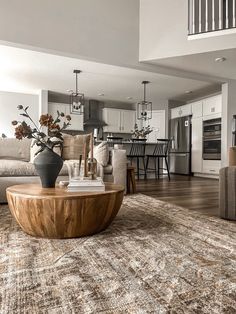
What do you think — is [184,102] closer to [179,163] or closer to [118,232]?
[179,163]

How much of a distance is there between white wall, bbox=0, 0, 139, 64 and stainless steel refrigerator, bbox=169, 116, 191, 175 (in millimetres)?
3265

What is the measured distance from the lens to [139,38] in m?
4.61

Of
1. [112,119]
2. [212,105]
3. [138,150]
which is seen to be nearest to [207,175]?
[212,105]

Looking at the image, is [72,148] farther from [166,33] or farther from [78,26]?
[166,33]

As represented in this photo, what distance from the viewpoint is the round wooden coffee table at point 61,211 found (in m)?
1.56

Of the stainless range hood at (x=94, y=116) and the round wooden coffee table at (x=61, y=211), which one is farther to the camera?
the stainless range hood at (x=94, y=116)

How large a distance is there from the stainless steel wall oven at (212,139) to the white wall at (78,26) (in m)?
2.88

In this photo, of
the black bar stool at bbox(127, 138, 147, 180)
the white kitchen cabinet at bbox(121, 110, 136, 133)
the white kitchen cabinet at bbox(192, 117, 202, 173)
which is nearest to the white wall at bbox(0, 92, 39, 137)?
the white kitchen cabinet at bbox(121, 110, 136, 133)

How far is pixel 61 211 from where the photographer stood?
5.14ft

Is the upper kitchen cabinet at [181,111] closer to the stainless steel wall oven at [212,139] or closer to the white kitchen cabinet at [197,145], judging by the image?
the white kitchen cabinet at [197,145]

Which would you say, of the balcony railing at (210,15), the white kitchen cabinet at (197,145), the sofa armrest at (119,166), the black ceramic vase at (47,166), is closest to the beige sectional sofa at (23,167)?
the sofa armrest at (119,166)

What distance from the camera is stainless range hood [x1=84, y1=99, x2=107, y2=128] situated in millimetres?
7553

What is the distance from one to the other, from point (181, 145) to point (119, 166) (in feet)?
14.2

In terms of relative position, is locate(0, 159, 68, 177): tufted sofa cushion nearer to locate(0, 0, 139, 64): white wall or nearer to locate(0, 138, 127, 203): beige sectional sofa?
locate(0, 138, 127, 203): beige sectional sofa
